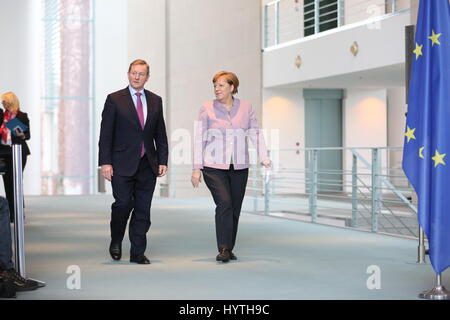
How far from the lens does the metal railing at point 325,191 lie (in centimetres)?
859

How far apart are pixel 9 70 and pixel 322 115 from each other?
649 centimetres

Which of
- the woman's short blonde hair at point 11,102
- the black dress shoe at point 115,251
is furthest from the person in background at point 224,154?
the woman's short blonde hair at point 11,102

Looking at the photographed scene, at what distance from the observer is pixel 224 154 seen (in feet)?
16.3

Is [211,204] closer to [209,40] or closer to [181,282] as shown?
[209,40]

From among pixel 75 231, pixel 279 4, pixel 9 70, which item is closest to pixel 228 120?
pixel 75 231

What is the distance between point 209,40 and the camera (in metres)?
16.2

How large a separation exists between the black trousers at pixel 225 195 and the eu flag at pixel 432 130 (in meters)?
1.50

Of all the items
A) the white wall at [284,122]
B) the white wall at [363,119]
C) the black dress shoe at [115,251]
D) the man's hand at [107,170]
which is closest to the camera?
the man's hand at [107,170]

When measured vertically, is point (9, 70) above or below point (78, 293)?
above

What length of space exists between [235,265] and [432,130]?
5.44ft

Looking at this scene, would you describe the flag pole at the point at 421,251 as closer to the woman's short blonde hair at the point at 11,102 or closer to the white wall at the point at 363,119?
the woman's short blonde hair at the point at 11,102

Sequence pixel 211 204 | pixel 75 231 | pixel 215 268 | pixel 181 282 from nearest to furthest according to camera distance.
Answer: pixel 181 282
pixel 215 268
pixel 75 231
pixel 211 204

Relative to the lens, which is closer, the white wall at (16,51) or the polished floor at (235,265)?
the polished floor at (235,265)

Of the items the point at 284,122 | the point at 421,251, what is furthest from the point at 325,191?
the point at 421,251
